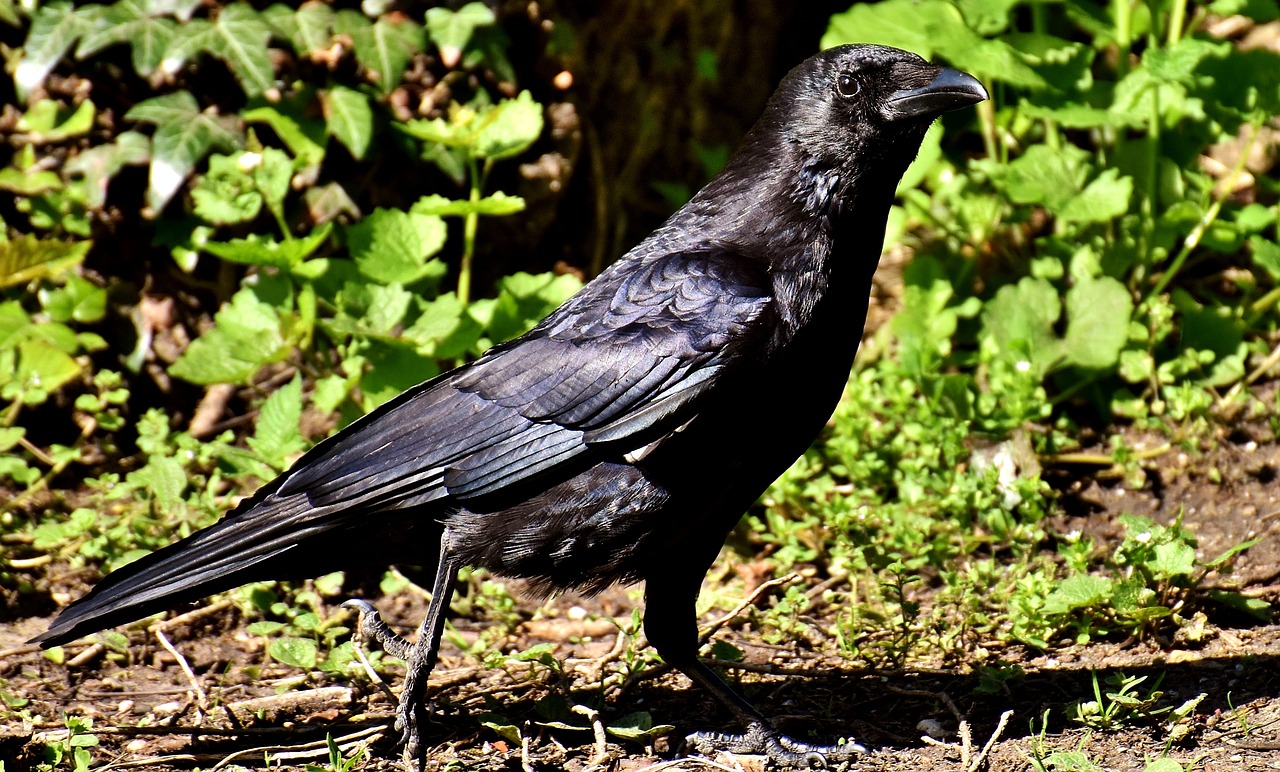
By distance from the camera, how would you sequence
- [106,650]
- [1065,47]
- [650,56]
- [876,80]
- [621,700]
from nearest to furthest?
[876,80] → [621,700] → [106,650] → [1065,47] → [650,56]

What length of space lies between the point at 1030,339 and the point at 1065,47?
1160mm

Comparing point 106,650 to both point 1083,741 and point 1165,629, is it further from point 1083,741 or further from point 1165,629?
point 1165,629

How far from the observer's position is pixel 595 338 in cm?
362

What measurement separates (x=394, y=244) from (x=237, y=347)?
0.68 metres

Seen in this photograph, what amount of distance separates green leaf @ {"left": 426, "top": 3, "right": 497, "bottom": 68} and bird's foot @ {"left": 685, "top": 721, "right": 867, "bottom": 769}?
9.57 ft

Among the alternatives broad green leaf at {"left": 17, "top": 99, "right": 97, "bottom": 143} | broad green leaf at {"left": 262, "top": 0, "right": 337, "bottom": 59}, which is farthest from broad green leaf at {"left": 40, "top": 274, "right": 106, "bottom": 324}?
broad green leaf at {"left": 262, "top": 0, "right": 337, "bottom": 59}

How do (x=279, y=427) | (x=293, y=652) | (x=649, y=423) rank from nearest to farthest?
(x=649, y=423), (x=293, y=652), (x=279, y=427)

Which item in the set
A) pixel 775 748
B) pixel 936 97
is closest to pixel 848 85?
pixel 936 97

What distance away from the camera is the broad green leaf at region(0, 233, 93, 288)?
4.97m

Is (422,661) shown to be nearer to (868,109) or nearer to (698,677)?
(698,677)

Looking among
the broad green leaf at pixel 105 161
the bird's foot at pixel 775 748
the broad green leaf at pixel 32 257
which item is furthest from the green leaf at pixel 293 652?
the broad green leaf at pixel 105 161

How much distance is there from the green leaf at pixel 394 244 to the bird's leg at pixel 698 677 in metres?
1.73

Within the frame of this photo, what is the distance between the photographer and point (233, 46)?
5031mm

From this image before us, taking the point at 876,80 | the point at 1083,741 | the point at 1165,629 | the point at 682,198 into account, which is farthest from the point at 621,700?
the point at 682,198
